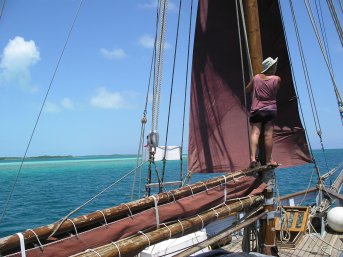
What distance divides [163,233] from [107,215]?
1.70 feet

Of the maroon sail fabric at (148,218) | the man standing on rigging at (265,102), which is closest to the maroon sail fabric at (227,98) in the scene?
the man standing on rigging at (265,102)

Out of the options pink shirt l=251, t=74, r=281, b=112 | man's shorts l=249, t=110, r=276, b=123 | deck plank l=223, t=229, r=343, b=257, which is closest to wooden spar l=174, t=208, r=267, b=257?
man's shorts l=249, t=110, r=276, b=123

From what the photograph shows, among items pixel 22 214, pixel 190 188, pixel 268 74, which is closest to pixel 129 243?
pixel 190 188

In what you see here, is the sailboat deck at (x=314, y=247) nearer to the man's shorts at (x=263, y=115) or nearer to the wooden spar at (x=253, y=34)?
the man's shorts at (x=263, y=115)

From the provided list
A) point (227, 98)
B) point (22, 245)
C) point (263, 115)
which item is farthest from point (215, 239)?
point (227, 98)

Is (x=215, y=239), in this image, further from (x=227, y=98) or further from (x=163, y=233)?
(x=227, y=98)

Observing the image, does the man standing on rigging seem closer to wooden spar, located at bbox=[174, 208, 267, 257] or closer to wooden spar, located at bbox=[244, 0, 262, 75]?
wooden spar, located at bbox=[244, 0, 262, 75]

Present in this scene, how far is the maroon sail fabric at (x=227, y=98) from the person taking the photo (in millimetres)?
7020

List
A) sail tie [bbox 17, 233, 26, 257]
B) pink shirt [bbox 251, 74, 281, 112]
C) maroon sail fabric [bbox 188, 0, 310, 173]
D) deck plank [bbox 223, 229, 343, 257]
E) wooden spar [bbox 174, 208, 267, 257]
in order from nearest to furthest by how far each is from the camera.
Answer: sail tie [bbox 17, 233, 26, 257] → wooden spar [bbox 174, 208, 267, 257] → pink shirt [bbox 251, 74, 281, 112] → maroon sail fabric [bbox 188, 0, 310, 173] → deck plank [bbox 223, 229, 343, 257]

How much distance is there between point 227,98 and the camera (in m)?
7.19

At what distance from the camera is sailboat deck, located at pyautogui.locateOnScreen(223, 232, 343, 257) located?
7.30 m

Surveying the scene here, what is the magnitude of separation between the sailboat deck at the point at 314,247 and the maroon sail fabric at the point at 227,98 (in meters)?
1.80

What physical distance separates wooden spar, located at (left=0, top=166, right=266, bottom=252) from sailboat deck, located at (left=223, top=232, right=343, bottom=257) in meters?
3.76

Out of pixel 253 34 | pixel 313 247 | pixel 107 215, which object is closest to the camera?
pixel 107 215
